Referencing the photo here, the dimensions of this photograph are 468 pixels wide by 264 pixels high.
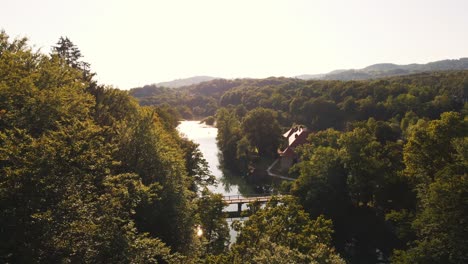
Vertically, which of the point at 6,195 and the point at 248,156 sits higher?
the point at 6,195

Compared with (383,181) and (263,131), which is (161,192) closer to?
(383,181)

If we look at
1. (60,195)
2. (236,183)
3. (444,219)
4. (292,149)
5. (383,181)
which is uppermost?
(60,195)

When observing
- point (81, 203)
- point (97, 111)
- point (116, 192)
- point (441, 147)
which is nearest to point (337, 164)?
point (441, 147)

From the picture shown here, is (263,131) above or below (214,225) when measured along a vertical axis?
below

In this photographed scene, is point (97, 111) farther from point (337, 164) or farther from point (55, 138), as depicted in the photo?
point (337, 164)

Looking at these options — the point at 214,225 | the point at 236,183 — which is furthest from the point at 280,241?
the point at 236,183

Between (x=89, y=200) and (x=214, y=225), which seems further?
(x=214, y=225)

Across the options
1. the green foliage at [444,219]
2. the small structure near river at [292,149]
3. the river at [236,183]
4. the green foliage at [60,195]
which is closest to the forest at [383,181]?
the green foliage at [444,219]

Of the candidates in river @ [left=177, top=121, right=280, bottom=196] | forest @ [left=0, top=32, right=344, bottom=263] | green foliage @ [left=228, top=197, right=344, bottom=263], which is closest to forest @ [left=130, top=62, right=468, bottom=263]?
river @ [left=177, top=121, right=280, bottom=196]

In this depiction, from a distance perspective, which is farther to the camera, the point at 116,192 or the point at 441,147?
the point at 441,147
